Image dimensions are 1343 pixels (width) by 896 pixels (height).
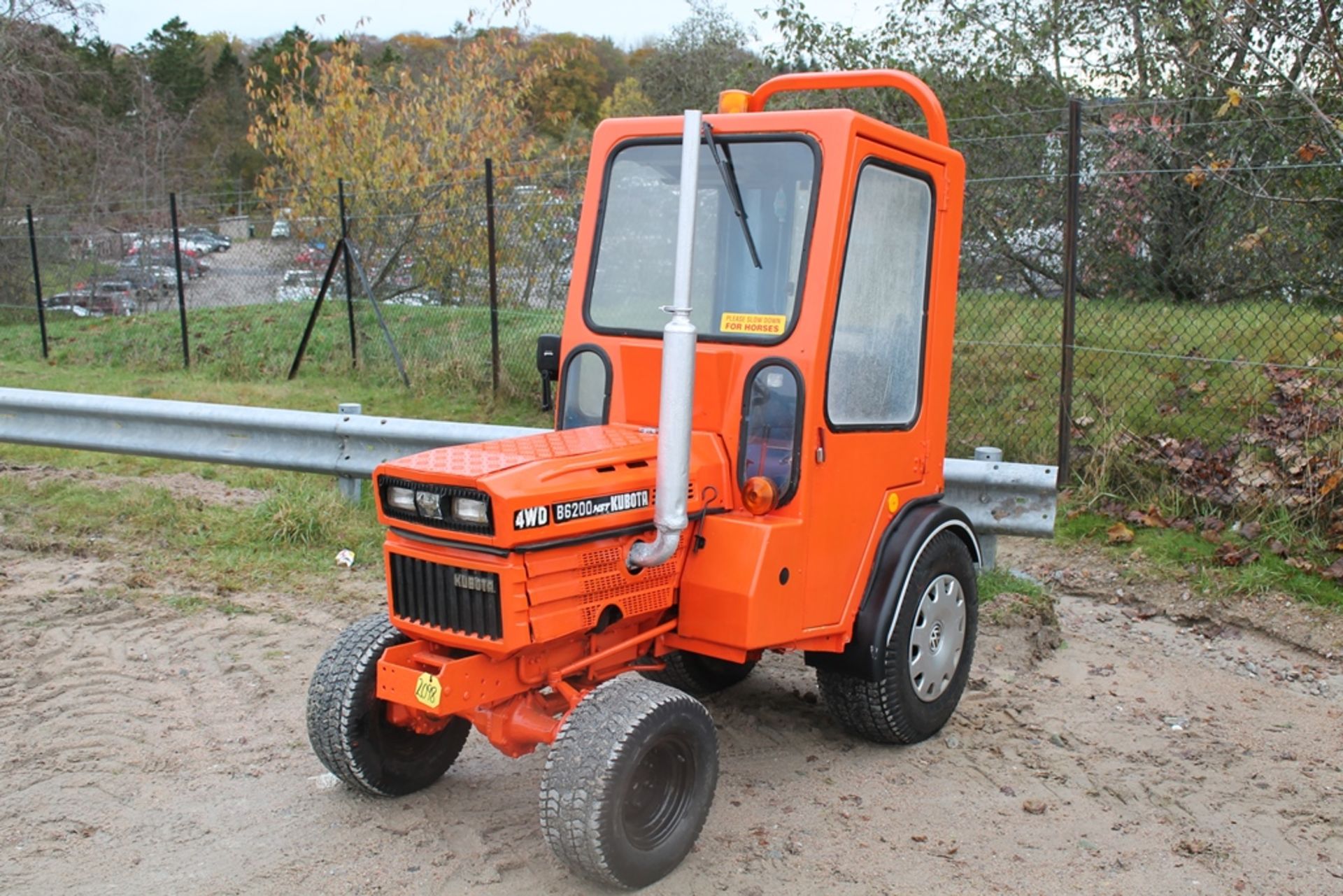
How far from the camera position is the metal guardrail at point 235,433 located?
643 centimetres

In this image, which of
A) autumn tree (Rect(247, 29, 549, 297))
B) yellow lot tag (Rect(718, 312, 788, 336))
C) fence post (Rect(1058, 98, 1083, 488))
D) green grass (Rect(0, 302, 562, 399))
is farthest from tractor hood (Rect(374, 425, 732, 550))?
autumn tree (Rect(247, 29, 549, 297))

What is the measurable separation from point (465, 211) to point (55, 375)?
4668mm

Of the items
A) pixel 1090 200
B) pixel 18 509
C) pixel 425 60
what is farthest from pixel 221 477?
pixel 425 60

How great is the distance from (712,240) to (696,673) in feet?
5.59

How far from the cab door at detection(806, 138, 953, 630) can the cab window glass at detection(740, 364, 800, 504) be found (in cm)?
10

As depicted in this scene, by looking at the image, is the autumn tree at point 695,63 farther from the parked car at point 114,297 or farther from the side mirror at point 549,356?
the side mirror at point 549,356

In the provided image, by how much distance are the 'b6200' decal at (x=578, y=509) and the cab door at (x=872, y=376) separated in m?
0.57

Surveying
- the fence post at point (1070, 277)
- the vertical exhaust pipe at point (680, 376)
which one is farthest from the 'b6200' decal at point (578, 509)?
the fence post at point (1070, 277)

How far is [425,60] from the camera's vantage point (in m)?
19.5

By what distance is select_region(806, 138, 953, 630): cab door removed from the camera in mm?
3686

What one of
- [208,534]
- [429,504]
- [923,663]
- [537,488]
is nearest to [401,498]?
[429,504]

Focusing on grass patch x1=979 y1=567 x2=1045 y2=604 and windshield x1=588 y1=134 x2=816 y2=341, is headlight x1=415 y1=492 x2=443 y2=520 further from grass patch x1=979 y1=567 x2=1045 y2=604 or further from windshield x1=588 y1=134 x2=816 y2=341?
grass patch x1=979 y1=567 x2=1045 y2=604

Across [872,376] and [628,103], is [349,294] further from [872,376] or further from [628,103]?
[628,103]

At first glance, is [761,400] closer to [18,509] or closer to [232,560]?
[232,560]
